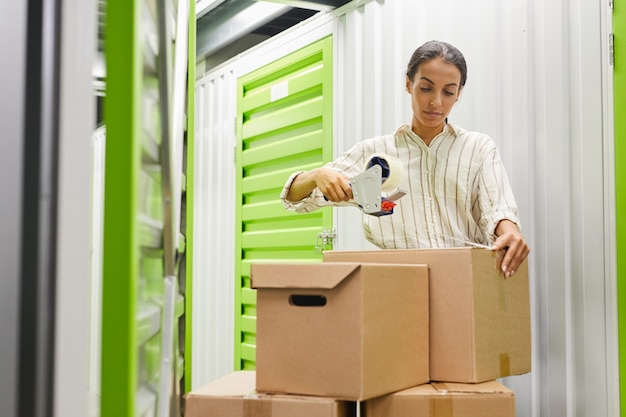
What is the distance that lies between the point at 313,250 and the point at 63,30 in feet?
10.8

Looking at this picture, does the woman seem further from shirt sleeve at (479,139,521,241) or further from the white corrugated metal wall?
the white corrugated metal wall

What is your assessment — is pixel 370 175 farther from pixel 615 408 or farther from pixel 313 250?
pixel 313 250

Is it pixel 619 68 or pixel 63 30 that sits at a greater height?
pixel 619 68

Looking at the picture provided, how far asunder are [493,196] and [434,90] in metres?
0.45

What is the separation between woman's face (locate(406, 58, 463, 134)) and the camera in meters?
2.41

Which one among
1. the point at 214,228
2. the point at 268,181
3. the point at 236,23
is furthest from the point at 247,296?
the point at 236,23

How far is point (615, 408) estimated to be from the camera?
7.52 ft

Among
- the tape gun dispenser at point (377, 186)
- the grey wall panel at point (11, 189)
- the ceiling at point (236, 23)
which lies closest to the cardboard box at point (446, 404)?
the tape gun dispenser at point (377, 186)

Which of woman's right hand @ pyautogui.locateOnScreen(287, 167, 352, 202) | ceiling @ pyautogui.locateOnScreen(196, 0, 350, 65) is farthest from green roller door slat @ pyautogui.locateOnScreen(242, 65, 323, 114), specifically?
→ woman's right hand @ pyautogui.locateOnScreen(287, 167, 352, 202)

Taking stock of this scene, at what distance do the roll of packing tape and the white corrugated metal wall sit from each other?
0.75 metres

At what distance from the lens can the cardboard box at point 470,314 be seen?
1.95m

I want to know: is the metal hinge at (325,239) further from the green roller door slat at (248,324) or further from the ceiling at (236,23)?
the ceiling at (236,23)

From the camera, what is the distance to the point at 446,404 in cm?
183

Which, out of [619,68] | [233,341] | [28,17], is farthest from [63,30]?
[233,341]
